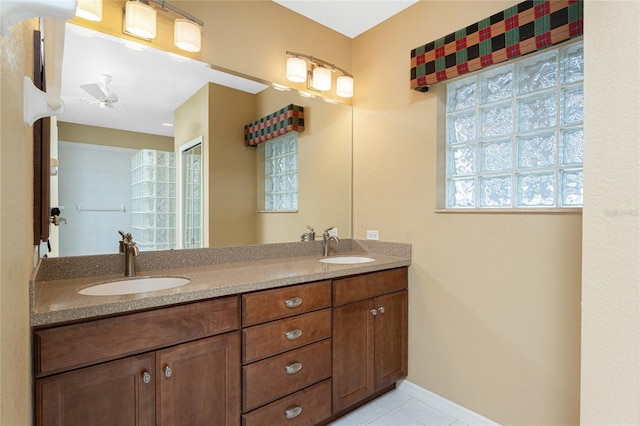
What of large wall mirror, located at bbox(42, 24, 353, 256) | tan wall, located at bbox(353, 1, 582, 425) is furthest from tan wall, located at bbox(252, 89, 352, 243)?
tan wall, located at bbox(353, 1, 582, 425)

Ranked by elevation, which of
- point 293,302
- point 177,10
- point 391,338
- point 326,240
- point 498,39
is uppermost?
point 177,10

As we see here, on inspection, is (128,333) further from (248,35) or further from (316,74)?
(316,74)

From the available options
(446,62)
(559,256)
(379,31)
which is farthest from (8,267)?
(379,31)

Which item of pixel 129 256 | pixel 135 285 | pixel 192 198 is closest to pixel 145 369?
pixel 135 285

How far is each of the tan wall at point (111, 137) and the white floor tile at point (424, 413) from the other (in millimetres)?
2085

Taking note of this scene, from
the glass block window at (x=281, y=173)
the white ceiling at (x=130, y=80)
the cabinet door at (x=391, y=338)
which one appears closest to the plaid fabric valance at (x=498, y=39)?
the white ceiling at (x=130, y=80)

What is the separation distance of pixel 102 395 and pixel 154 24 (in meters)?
1.65

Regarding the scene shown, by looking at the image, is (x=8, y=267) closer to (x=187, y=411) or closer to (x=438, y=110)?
(x=187, y=411)

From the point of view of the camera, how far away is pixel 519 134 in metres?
1.80

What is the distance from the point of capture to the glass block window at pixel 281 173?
228 cm

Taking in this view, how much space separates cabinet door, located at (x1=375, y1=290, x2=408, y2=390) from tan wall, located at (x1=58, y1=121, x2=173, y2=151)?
5.08 ft

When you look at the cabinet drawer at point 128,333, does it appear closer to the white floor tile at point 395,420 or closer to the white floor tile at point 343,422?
the white floor tile at point 343,422

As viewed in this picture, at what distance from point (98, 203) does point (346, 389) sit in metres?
1.63

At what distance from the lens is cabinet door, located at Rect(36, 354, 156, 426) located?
108 centimetres
